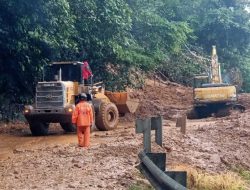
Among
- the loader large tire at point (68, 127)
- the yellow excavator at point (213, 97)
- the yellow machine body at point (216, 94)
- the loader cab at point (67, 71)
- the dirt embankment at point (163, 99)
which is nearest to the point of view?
the loader cab at point (67, 71)

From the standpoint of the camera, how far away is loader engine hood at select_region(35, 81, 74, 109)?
60.6 ft

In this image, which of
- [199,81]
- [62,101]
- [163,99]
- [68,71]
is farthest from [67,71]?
[163,99]

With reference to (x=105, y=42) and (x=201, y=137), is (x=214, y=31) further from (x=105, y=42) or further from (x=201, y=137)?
(x=201, y=137)

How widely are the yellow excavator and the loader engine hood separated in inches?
449

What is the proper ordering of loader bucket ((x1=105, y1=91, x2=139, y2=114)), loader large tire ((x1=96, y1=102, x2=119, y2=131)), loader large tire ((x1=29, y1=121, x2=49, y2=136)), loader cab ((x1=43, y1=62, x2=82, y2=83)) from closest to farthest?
loader cab ((x1=43, y1=62, x2=82, y2=83)) < loader large tire ((x1=29, y1=121, x2=49, y2=136)) < loader large tire ((x1=96, y1=102, x2=119, y2=131)) < loader bucket ((x1=105, y1=91, x2=139, y2=114))

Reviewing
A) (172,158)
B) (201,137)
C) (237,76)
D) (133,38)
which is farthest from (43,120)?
(237,76)

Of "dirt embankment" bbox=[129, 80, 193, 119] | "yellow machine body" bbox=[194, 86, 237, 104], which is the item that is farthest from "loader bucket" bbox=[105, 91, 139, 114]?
"yellow machine body" bbox=[194, 86, 237, 104]

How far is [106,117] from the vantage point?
20.2 meters

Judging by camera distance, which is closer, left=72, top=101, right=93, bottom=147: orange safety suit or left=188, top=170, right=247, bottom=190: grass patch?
left=188, top=170, right=247, bottom=190: grass patch

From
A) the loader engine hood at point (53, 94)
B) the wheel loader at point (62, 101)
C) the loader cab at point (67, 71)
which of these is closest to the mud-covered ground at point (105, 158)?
the wheel loader at point (62, 101)

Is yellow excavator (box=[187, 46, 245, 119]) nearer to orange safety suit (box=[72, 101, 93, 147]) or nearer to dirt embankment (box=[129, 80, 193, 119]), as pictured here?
dirt embankment (box=[129, 80, 193, 119])

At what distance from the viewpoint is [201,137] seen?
15336mm

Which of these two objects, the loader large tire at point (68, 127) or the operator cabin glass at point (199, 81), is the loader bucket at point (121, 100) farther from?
the operator cabin glass at point (199, 81)

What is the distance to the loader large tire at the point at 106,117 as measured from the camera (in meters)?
20.0
